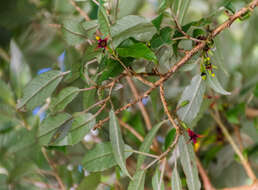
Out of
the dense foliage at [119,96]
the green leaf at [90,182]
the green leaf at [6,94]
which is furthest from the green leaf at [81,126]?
the green leaf at [6,94]

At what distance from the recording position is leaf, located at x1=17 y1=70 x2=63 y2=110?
1.58ft

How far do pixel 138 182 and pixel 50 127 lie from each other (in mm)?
152

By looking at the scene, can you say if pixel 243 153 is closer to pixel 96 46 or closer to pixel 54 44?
pixel 96 46

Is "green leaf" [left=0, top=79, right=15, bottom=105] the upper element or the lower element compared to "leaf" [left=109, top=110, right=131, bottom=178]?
upper

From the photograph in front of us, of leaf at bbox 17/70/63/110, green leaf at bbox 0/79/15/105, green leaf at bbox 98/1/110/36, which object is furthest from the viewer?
green leaf at bbox 0/79/15/105

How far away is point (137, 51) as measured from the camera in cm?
39

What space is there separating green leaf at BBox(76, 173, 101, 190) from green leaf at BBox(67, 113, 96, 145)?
0.11m

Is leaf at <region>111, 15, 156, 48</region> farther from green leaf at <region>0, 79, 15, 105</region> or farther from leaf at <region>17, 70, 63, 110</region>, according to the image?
green leaf at <region>0, 79, 15, 105</region>

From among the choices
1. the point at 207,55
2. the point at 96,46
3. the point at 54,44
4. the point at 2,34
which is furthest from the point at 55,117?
the point at 54,44

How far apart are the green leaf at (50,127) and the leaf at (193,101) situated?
0.17 m

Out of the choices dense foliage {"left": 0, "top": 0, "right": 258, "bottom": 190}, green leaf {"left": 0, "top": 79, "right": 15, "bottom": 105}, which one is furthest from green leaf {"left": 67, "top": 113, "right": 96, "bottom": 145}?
green leaf {"left": 0, "top": 79, "right": 15, "bottom": 105}

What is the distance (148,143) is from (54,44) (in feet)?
2.29

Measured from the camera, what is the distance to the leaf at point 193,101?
18.6 inches

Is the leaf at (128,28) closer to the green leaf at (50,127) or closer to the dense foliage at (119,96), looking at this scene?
the dense foliage at (119,96)
